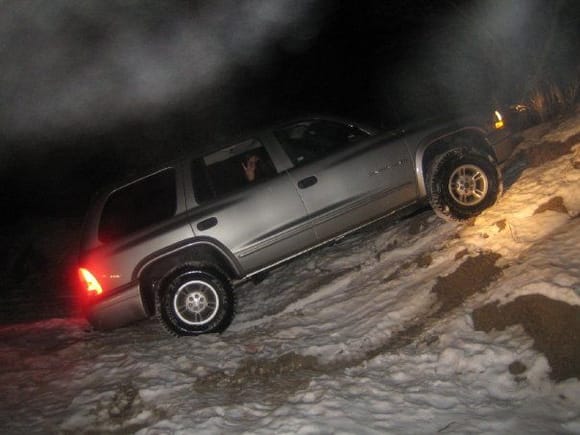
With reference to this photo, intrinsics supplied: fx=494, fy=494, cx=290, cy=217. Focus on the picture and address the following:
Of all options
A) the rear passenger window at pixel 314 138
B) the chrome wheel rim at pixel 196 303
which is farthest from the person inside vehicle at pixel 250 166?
the chrome wheel rim at pixel 196 303

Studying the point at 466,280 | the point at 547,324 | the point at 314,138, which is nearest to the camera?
the point at 547,324

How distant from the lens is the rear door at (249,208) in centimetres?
514

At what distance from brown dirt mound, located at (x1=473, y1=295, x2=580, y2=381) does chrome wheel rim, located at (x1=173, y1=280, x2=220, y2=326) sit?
103 inches

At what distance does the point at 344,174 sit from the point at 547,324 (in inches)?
97.7

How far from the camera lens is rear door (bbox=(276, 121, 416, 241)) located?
529 cm

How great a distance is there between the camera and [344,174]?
5332mm

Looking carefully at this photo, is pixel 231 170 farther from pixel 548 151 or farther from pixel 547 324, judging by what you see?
pixel 548 151

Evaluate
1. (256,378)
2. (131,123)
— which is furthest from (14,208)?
(256,378)

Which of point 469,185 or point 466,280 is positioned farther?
point 469,185

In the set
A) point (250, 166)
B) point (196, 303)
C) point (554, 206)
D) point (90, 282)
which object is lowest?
point (554, 206)

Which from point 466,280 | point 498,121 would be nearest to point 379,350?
point 466,280

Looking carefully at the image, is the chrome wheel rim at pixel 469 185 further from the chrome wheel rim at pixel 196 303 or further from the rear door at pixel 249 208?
the chrome wheel rim at pixel 196 303

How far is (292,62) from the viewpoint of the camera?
14258 mm

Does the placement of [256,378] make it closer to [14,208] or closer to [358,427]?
[358,427]
